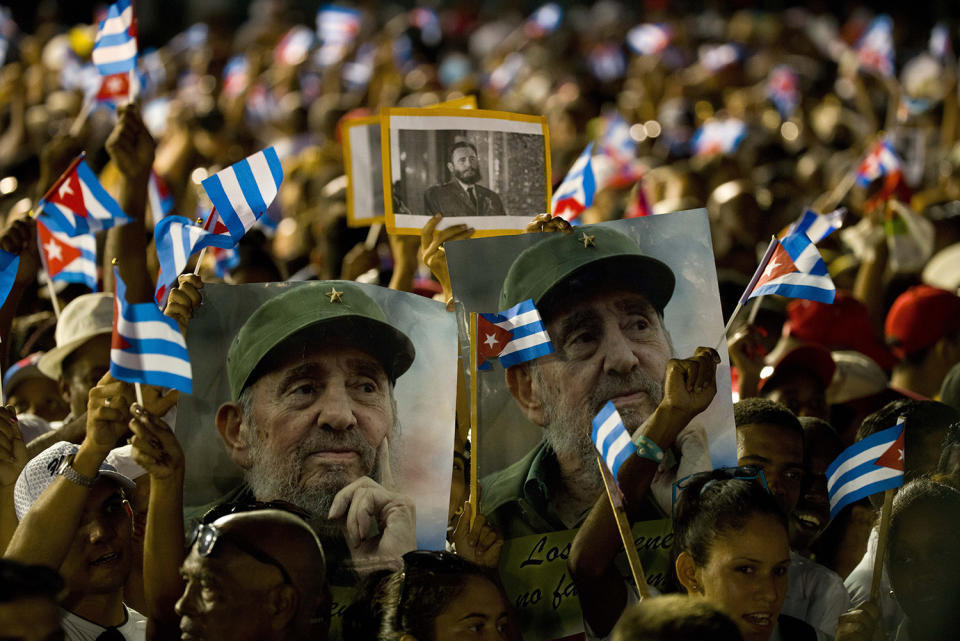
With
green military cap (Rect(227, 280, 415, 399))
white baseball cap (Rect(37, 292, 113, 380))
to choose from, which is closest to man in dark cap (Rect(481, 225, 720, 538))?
green military cap (Rect(227, 280, 415, 399))

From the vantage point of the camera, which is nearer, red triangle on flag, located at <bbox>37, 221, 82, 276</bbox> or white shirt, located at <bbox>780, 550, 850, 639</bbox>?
white shirt, located at <bbox>780, 550, 850, 639</bbox>

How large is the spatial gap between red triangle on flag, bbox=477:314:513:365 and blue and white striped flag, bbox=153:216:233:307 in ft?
2.84

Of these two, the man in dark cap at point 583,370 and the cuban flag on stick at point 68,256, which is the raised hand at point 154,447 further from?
the cuban flag on stick at point 68,256

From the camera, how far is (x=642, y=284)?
396 cm

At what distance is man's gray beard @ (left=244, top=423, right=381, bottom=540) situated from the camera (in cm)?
362

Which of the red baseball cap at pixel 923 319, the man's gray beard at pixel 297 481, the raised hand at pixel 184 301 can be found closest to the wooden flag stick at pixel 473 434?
the man's gray beard at pixel 297 481

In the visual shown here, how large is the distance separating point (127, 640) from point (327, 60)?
13.0 metres

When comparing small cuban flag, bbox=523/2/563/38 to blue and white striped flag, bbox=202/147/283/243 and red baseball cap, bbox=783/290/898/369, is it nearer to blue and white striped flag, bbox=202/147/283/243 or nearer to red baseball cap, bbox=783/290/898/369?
red baseball cap, bbox=783/290/898/369

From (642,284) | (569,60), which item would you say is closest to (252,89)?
(569,60)

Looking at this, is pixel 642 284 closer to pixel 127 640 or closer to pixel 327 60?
pixel 127 640

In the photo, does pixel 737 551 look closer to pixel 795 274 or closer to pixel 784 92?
pixel 795 274

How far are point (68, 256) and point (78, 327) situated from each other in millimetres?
851

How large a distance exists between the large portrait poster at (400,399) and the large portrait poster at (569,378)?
0.10m

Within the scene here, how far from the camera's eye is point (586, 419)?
3848 mm
